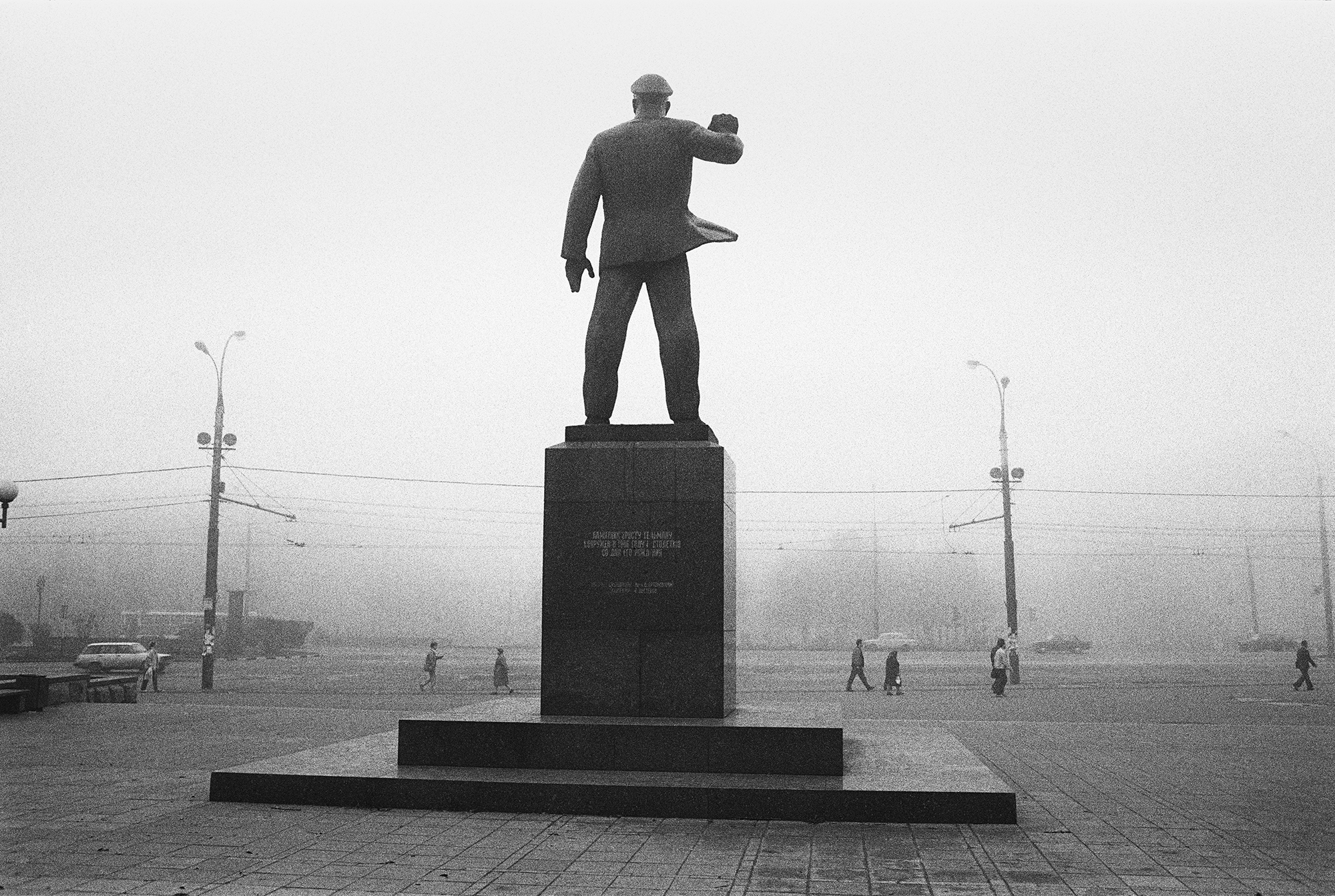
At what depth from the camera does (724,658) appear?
8922 mm

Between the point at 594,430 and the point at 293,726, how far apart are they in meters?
8.46

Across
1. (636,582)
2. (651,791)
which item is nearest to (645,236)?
(636,582)

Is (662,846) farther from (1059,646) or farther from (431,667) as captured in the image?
(1059,646)

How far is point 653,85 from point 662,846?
682cm

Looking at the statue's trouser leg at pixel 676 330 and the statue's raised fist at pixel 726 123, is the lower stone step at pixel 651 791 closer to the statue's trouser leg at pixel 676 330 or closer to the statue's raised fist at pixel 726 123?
the statue's trouser leg at pixel 676 330

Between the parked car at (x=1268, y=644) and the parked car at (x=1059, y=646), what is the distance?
341 inches

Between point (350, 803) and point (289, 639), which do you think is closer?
point (350, 803)

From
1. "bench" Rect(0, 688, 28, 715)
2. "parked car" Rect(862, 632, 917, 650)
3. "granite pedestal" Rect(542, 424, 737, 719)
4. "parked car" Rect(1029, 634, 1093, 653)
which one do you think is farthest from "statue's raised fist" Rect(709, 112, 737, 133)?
"parked car" Rect(1029, 634, 1093, 653)

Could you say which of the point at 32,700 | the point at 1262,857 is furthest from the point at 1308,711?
the point at 32,700

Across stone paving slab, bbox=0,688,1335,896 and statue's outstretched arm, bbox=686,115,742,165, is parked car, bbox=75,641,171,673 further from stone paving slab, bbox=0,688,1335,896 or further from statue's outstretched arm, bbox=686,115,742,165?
statue's outstretched arm, bbox=686,115,742,165

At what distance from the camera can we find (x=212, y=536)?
95.1ft

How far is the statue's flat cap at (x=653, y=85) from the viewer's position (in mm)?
10180

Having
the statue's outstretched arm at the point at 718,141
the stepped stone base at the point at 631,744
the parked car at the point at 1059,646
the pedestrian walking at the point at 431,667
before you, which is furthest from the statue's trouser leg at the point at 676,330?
the parked car at the point at 1059,646

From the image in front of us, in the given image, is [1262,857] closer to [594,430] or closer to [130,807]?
[594,430]
